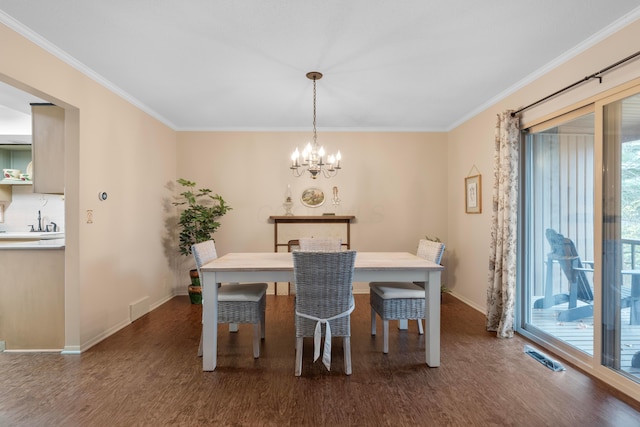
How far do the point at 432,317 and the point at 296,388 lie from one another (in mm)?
1196

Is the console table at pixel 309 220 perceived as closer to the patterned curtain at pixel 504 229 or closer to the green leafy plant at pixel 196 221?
the green leafy plant at pixel 196 221

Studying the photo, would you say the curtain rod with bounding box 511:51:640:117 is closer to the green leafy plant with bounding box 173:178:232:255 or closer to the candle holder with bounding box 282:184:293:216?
the candle holder with bounding box 282:184:293:216

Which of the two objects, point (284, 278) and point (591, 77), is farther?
point (284, 278)

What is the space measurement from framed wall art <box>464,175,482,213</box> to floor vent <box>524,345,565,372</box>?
1.74m

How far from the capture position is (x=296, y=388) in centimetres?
232

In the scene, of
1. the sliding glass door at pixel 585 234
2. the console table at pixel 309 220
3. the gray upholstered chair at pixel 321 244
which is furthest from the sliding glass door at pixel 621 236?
the console table at pixel 309 220

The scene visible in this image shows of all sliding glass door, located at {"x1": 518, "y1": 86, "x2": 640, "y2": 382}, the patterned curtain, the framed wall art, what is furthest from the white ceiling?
the framed wall art

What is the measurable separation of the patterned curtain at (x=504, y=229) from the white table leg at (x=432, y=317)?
1.03 metres

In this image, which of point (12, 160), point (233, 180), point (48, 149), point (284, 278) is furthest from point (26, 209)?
point (284, 278)

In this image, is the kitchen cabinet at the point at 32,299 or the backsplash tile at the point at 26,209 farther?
the backsplash tile at the point at 26,209

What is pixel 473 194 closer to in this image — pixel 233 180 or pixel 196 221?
pixel 233 180

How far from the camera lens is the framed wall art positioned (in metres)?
4.12

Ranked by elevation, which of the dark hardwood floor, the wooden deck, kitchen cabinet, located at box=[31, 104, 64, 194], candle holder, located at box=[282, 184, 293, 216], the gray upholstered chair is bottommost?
the dark hardwood floor

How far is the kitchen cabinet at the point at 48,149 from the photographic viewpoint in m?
3.07
